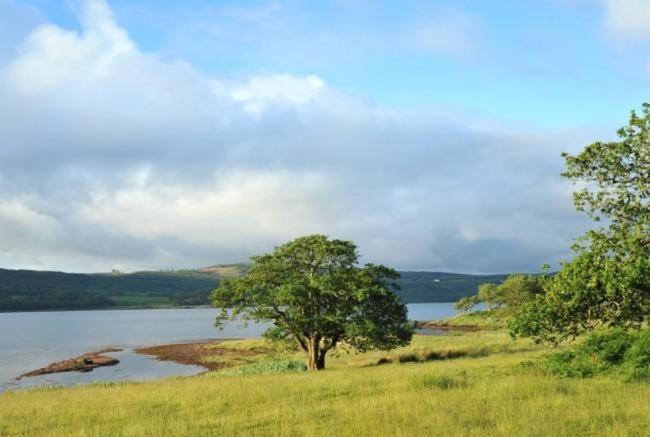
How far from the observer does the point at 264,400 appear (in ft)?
64.2

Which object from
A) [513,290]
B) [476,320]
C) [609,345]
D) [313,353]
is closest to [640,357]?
[609,345]

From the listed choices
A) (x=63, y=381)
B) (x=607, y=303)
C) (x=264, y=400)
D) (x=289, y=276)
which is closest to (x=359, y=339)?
(x=289, y=276)

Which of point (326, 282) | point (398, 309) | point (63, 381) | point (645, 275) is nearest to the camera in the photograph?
point (645, 275)

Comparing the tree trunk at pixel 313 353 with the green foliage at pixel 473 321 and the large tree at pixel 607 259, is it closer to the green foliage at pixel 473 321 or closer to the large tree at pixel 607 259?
the large tree at pixel 607 259

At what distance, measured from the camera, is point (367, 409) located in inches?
639

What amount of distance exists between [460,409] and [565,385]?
6142 millimetres

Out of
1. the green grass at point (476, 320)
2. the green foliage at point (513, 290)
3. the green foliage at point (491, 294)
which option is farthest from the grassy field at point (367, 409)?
the green foliage at point (491, 294)

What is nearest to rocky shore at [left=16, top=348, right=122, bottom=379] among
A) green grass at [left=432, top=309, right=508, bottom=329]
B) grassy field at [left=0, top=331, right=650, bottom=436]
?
grassy field at [left=0, top=331, right=650, bottom=436]

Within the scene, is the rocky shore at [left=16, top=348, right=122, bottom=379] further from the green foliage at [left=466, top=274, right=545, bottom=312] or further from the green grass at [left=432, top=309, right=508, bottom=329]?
the green foliage at [left=466, top=274, right=545, bottom=312]

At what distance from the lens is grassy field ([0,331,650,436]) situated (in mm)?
13195

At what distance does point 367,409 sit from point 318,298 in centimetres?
2065

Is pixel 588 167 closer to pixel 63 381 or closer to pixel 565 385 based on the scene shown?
pixel 565 385

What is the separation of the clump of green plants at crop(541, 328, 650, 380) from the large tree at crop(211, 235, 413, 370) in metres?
13.1

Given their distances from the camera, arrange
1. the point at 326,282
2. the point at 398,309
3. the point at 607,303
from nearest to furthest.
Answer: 1. the point at 607,303
2. the point at 326,282
3. the point at 398,309
